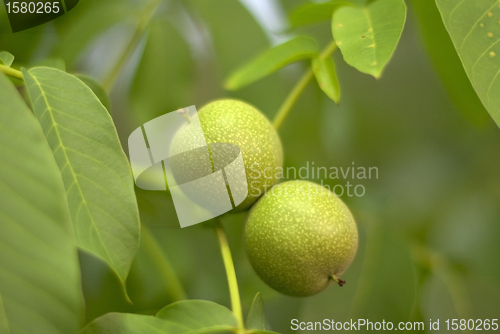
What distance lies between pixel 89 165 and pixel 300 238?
0.28 m

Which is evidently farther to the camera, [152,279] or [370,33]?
[152,279]

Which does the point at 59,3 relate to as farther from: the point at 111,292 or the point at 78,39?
the point at 111,292

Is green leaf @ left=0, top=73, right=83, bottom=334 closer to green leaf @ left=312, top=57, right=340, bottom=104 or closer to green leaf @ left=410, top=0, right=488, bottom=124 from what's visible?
green leaf @ left=312, top=57, right=340, bottom=104

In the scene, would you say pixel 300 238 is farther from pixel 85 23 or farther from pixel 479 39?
pixel 85 23

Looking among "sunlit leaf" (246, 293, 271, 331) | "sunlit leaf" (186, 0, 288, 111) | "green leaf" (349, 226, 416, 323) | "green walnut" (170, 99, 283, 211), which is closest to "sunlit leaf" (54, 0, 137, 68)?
"sunlit leaf" (186, 0, 288, 111)

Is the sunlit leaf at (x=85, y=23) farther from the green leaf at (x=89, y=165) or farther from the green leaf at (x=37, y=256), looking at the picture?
the green leaf at (x=37, y=256)

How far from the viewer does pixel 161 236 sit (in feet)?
2.57

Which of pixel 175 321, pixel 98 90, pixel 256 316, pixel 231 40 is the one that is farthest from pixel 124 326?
pixel 231 40

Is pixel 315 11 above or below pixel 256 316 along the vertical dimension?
above

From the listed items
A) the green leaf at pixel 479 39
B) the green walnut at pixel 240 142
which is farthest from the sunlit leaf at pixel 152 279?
the green leaf at pixel 479 39

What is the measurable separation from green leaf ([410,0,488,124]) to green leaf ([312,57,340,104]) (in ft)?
0.70

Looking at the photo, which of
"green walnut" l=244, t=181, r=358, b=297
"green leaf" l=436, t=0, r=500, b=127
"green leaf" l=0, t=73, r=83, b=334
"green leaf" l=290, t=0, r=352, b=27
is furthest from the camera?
"green leaf" l=290, t=0, r=352, b=27

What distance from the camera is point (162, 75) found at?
0.87m

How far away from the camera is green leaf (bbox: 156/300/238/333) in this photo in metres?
0.45
